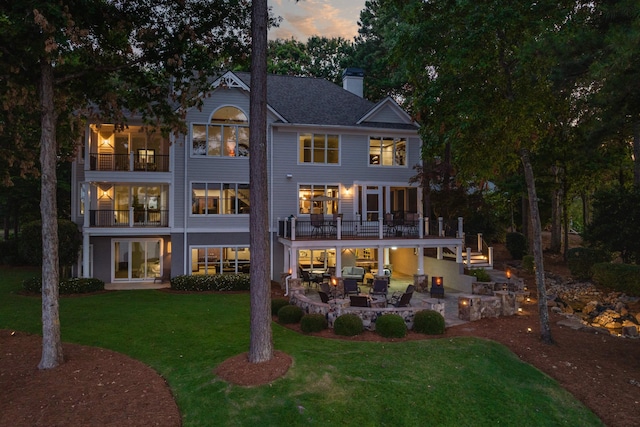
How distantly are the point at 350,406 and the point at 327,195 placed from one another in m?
14.9

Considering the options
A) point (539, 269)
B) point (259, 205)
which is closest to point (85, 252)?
point (259, 205)

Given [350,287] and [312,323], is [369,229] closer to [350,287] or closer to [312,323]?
[350,287]

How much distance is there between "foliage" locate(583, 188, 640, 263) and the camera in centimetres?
1916

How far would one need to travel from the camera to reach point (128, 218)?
20.5m

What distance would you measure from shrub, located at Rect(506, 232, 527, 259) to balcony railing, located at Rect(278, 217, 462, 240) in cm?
906

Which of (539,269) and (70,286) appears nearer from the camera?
(539,269)

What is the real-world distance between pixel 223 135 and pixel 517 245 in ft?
69.6

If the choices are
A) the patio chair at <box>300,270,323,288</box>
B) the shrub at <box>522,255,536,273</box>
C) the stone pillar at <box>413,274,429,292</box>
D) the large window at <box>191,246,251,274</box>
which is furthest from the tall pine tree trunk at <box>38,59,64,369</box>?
the shrub at <box>522,255,536,273</box>

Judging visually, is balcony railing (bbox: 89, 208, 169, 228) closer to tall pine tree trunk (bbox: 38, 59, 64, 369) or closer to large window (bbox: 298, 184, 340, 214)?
large window (bbox: 298, 184, 340, 214)

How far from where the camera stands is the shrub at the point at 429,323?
1223cm

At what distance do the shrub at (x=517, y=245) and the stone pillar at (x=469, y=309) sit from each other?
15851mm

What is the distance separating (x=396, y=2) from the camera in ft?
44.8

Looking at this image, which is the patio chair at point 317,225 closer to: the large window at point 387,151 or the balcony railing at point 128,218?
the large window at point 387,151

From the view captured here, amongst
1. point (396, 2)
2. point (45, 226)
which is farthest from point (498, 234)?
point (45, 226)
